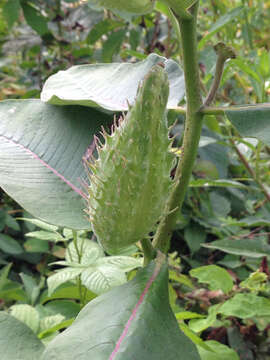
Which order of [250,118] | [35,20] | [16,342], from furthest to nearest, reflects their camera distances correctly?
[35,20]
[16,342]
[250,118]

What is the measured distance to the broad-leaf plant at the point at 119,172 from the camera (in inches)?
20.2

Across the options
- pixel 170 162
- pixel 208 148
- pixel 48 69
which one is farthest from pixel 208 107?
pixel 48 69

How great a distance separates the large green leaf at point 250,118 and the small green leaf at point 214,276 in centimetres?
47

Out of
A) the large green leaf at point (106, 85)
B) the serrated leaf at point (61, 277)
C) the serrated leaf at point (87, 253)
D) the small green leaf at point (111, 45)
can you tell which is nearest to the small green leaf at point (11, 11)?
the small green leaf at point (111, 45)

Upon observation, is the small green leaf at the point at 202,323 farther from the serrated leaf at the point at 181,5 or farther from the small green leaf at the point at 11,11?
the small green leaf at the point at 11,11

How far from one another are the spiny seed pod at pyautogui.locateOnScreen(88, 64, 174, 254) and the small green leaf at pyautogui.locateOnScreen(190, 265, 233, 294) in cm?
45

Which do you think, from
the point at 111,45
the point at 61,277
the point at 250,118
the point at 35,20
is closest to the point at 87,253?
the point at 61,277

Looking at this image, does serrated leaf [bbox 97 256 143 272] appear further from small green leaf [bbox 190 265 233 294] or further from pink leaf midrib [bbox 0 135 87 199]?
pink leaf midrib [bbox 0 135 87 199]

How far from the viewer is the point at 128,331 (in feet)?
1.71

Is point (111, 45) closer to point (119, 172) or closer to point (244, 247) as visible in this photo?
point (244, 247)

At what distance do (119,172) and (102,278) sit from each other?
0.41 meters

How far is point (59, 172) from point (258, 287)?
0.60 m

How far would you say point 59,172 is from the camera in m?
0.71

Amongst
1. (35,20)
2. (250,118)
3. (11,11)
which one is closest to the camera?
(250,118)
